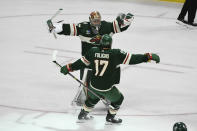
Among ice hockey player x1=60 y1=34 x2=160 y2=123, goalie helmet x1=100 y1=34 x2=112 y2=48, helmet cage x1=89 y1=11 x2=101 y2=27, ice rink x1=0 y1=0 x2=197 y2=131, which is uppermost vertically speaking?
helmet cage x1=89 y1=11 x2=101 y2=27

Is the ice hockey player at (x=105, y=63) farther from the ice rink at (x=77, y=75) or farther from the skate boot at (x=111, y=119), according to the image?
the ice rink at (x=77, y=75)

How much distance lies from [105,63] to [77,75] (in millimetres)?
2310

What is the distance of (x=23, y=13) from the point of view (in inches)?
498

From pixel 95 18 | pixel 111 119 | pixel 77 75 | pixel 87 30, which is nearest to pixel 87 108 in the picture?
pixel 111 119

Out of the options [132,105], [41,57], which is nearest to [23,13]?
[41,57]

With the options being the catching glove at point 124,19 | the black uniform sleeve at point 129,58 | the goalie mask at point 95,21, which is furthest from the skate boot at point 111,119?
the catching glove at point 124,19

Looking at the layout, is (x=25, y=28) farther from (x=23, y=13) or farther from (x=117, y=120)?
(x=117, y=120)

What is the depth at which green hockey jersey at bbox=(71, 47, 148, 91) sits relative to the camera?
5.88 meters

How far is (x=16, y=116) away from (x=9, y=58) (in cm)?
270

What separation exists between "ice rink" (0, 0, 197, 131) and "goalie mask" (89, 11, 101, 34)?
3.58 feet

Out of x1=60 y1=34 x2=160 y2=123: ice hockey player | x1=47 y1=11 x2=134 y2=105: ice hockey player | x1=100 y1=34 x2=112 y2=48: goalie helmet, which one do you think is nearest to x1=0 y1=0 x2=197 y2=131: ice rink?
x1=60 y1=34 x2=160 y2=123: ice hockey player

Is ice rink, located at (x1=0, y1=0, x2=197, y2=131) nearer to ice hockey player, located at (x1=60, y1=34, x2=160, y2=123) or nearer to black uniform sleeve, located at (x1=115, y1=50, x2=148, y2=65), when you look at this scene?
ice hockey player, located at (x1=60, y1=34, x2=160, y2=123)

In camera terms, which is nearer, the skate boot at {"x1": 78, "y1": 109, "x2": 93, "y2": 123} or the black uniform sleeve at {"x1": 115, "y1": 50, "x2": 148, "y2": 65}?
the black uniform sleeve at {"x1": 115, "y1": 50, "x2": 148, "y2": 65}

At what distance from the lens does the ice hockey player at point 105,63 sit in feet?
19.3
